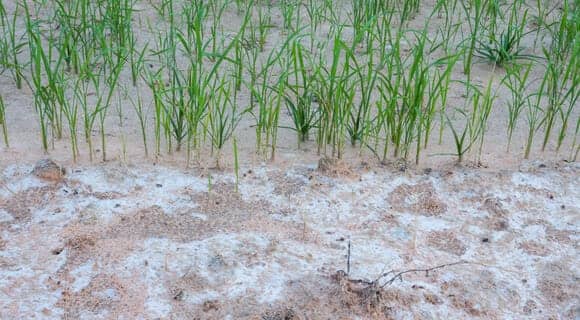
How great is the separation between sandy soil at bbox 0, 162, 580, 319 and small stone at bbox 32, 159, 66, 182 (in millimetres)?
27

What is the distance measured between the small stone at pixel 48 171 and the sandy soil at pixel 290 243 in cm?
3

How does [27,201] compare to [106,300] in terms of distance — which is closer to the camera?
[106,300]

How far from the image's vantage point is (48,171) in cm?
303

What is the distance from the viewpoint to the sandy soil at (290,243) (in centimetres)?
245

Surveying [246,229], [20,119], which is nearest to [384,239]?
[246,229]

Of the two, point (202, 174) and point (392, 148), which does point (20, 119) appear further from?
point (392, 148)

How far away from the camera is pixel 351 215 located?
2934 millimetres

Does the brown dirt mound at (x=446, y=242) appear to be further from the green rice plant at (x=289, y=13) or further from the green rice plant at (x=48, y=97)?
the green rice plant at (x=289, y=13)

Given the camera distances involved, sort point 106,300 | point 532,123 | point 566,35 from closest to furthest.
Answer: point 106,300 < point 532,123 < point 566,35

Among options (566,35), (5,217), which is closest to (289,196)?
(5,217)

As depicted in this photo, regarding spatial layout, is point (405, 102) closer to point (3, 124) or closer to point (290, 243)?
point (290, 243)

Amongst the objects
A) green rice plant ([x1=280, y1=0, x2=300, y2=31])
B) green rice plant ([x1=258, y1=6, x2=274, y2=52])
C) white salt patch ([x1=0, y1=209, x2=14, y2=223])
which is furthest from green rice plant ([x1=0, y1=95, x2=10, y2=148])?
green rice plant ([x1=280, y1=0, x2=300, y2=31])

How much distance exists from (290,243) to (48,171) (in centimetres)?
102

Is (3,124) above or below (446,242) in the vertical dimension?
above
